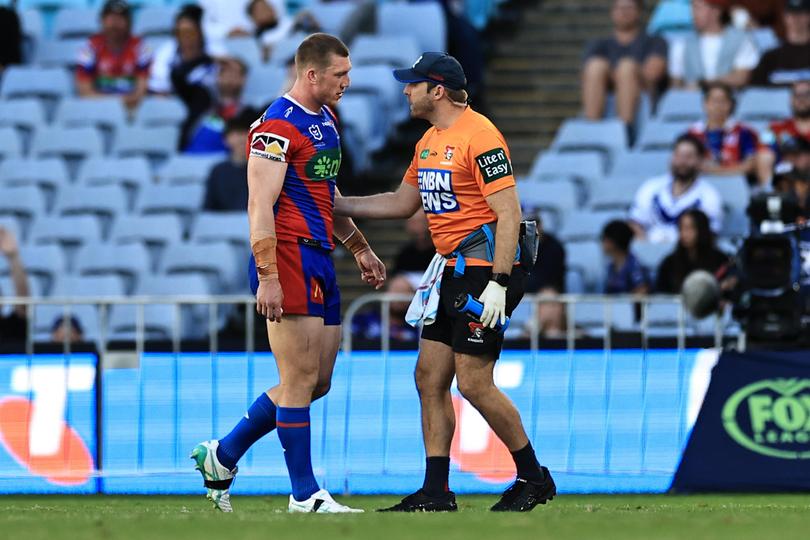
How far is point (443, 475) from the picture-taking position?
30.6 feet

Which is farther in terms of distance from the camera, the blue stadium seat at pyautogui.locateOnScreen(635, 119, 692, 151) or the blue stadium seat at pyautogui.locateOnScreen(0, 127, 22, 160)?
the blue stadium seat at pyautogui.locateOnScreen(0, 127, 22, 160)

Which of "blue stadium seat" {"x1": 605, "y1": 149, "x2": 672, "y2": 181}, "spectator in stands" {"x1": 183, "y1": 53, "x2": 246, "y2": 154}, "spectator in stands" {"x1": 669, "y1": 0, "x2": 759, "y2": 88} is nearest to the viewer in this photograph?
"blue stadium seat" {"x1": 605, "y1": 149, "x2": 672, "y2": 181}

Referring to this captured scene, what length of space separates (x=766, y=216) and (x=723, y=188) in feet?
11.3

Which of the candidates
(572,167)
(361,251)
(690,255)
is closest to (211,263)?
(572,167)

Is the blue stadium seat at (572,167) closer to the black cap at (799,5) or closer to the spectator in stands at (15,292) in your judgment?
the black cap at (799,5)

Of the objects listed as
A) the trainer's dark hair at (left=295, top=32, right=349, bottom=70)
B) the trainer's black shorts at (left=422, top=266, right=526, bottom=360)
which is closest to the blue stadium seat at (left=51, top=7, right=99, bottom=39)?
the trainer's dark hair at (left=295, top=32, right=349, bottom=70)

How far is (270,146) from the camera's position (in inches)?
359

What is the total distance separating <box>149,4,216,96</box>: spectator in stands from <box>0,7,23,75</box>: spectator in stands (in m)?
2.18

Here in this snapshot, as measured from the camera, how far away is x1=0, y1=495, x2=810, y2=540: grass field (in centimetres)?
741

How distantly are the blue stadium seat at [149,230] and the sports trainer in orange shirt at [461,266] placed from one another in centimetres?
776

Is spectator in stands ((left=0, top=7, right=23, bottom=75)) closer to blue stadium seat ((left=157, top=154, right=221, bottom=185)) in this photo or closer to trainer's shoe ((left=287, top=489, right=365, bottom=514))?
blue stadium seat ((left=157, top=154, right=221, bottom=185))

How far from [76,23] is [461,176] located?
1287 cm

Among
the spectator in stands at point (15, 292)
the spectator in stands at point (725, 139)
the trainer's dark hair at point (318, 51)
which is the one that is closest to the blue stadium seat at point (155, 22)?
the spectator in stands at point (15, 292)

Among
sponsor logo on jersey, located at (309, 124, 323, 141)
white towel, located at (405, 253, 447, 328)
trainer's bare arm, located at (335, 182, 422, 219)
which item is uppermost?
sponsor logo on jersey, located at (309, 124, 323, 141)
